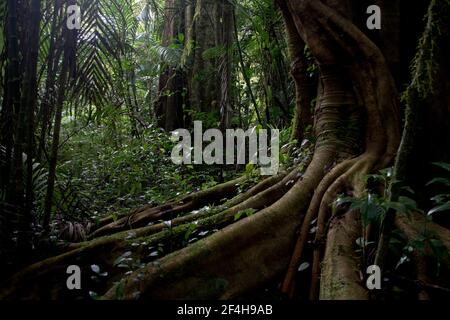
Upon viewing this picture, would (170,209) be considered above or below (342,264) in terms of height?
above

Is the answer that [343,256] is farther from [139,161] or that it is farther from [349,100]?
[139,161]

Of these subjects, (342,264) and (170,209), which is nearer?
(342,264)

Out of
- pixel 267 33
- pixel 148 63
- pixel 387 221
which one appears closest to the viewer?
pixel 387 221

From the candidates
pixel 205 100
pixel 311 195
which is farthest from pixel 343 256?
pixel 205 100

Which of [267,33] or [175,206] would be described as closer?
[175,206]

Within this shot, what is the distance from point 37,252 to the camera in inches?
130

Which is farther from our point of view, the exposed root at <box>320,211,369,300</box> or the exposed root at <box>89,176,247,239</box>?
the exposed root at <box>89,176,247,239</box>

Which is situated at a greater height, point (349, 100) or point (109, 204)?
point (349, 100)

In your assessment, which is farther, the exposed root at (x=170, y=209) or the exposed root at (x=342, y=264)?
the exposed root at (x=170, y=209)
